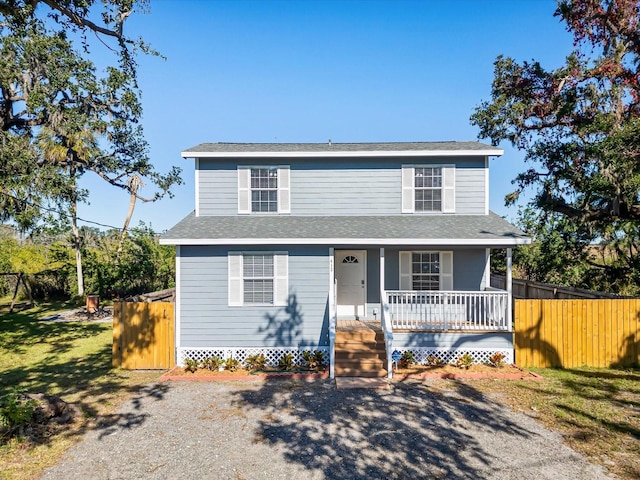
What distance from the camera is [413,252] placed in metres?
10.8

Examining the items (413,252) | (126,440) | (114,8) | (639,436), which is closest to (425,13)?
(413,252)

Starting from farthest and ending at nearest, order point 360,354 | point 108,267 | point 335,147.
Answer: point 108,267 < point 335,147 < point 360,354

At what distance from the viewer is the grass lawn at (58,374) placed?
524cm

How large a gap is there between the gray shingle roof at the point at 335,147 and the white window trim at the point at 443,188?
21.6 inches

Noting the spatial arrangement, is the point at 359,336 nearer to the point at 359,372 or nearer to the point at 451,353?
the point at 359,372

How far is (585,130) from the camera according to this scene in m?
13.4

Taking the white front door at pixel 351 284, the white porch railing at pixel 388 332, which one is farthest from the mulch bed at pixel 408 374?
the white front door at pixel 351 284

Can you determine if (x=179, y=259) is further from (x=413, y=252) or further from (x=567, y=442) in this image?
(x=567, y=442)

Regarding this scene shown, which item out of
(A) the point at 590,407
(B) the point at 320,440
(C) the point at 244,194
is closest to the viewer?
(B) the point at 320,440

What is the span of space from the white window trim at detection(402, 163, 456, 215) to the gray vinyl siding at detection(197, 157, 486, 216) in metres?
0.13

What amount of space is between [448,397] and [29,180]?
47.8 feet

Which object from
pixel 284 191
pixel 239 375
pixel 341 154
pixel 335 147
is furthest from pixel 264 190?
pixel 239 375

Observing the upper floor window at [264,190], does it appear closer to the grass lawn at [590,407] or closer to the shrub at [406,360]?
the shrub at [406,360]

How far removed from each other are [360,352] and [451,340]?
247 cm
